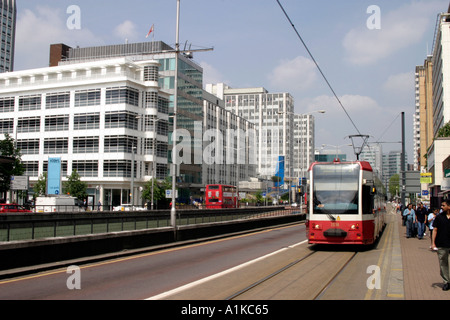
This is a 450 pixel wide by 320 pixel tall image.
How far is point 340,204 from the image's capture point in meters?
17.5

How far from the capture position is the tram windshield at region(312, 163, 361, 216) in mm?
17438

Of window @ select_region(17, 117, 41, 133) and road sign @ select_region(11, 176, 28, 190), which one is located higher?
window @ select_region(17, 117, 41, 133)

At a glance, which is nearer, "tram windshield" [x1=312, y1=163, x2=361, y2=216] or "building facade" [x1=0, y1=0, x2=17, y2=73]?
"tram windshield" [x1=312, y1=163, x2=361, y2=216]

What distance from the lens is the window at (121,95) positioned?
219ft

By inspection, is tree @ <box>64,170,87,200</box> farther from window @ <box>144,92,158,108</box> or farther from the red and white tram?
the red and white tram

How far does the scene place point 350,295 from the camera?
9.35m

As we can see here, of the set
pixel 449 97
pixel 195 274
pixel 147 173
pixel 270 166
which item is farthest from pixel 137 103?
pixel 270 166

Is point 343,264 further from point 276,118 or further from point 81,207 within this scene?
point 276,118

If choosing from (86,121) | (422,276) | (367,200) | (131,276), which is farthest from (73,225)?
(86,121)

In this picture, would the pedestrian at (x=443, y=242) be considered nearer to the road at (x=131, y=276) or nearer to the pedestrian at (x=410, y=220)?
the road at (x=131, y=276)

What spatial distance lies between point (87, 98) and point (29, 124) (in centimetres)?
1141

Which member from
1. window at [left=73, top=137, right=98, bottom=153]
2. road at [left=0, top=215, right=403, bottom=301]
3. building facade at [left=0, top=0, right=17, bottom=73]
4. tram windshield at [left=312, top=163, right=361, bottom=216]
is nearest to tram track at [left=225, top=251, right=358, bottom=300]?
road at [left=0, top=215, right=403, bottom=301]

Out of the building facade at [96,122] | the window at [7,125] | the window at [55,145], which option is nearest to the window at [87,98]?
the building facade at [96,122]

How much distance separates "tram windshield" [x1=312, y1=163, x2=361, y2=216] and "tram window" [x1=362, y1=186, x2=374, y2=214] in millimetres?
349
